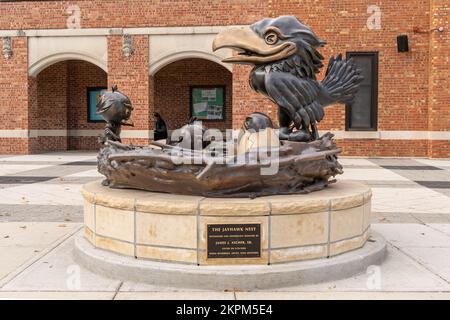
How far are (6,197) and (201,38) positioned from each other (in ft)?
31.1

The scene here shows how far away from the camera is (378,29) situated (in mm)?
14984

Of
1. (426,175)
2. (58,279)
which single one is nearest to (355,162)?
(426,175)

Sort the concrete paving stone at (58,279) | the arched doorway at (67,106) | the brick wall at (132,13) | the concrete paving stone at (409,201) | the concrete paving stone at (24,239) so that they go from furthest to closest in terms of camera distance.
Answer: the arched doorway at (67,106)
the brick wall at (132,13)
the concrete paving stone at (409,201)
the concrete paving stone at (24,239)
the concrete paving stone at (58,279)

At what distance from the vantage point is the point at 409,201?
7570 mm

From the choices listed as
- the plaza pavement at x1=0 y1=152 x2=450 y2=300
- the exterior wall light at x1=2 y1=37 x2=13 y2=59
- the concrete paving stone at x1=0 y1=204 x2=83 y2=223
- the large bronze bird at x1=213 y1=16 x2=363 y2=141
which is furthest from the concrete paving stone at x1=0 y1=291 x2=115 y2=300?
the exterior wall light at x1=2 y1=37 x2=13 y2=59

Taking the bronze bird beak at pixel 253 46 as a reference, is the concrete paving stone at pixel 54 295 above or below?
below

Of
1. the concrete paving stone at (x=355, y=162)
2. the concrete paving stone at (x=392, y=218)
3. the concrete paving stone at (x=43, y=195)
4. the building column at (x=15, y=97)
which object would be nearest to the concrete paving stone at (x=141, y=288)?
the concrete paving stone at (x=392, y=218)

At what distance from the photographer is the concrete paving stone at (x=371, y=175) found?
33.7 feet

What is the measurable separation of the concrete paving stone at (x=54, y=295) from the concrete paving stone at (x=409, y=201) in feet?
15.2

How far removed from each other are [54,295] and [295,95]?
2.72 metres

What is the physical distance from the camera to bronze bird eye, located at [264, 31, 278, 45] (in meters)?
4.40

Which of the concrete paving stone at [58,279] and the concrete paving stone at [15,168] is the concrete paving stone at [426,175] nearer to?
the concrete paving stone at [58,279]

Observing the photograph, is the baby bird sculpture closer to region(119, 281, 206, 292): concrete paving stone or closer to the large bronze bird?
the large bronze bird

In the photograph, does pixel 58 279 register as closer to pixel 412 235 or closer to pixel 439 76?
pixel 412 235
